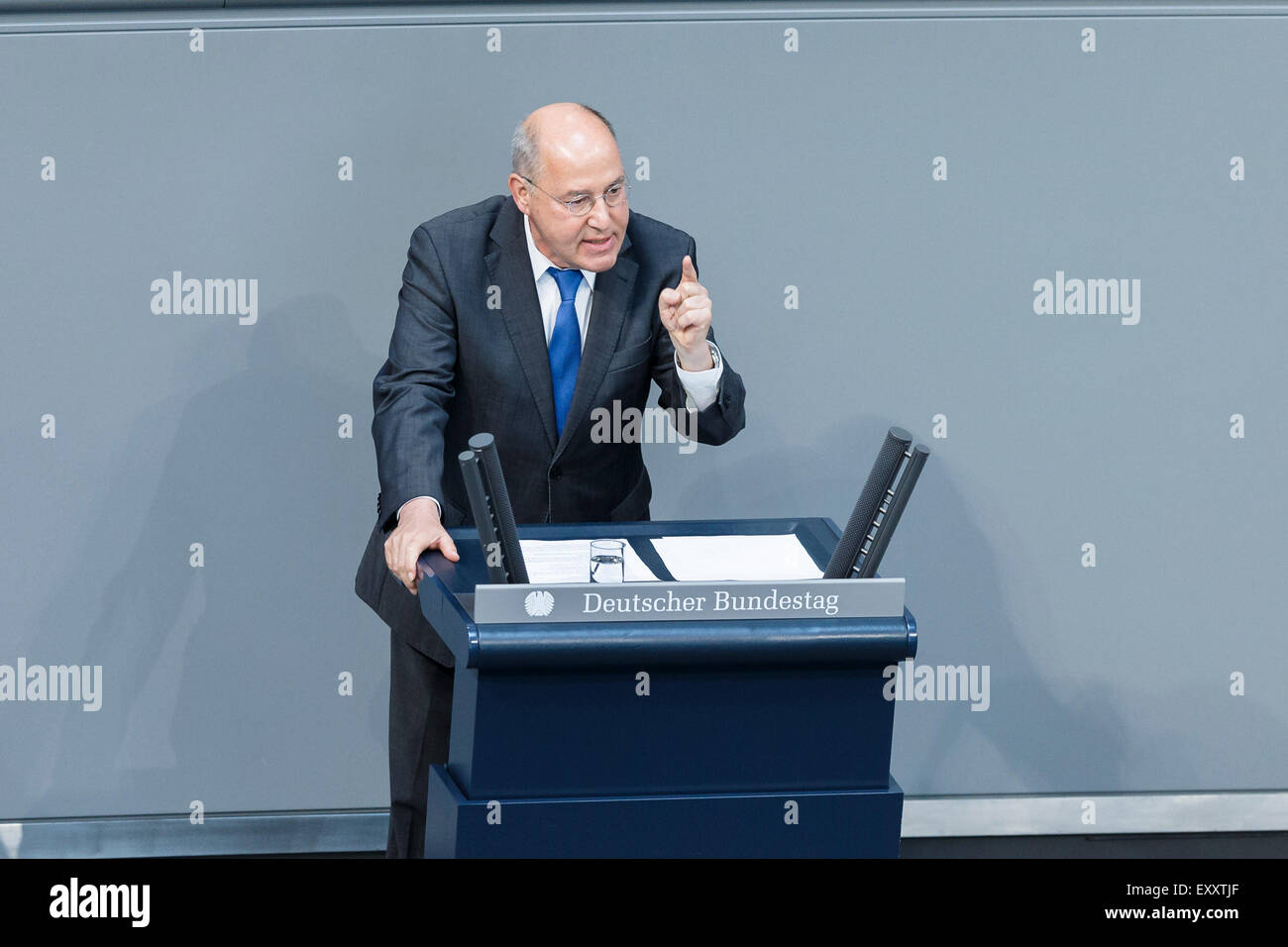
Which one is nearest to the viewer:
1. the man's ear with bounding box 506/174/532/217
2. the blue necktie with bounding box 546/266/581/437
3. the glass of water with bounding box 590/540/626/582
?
the glass of water with bounding box 590/540/626/582

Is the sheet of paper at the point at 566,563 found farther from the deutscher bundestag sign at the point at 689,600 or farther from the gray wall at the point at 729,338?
the gray wall at the point at 729,338

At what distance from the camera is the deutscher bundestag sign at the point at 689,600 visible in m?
2.30

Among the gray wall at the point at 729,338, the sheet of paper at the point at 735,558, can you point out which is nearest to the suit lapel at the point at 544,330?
the sheet of paper at the point at 735,558

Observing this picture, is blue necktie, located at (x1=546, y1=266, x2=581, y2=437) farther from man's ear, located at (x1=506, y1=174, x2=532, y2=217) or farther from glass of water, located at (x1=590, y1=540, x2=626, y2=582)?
glass of water, located at (x1=590, y1=540, x2=626, y2=582)

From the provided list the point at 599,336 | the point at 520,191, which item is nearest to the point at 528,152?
the point at 520,191

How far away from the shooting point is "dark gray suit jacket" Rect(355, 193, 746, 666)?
3.16 m

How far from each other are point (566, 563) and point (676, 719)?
0.32 metres

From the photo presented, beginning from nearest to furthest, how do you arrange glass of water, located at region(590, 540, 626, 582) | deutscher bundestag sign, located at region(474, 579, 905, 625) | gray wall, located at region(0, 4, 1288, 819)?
deutscher bundestag sign, located at region(474, 579, 905, 625), glass of water, located at region(590, 540, 626, 582), gray wall, located at region(0, 4, 1288, 819)

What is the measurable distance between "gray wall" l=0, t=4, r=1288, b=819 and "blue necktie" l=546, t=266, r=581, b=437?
2.82 ft

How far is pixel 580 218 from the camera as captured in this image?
3.03m

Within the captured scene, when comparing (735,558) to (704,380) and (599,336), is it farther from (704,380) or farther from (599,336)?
(599,336)

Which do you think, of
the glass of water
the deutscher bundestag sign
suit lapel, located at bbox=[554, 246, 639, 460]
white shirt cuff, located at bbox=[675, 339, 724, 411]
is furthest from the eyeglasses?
the deutscher bundestag sign

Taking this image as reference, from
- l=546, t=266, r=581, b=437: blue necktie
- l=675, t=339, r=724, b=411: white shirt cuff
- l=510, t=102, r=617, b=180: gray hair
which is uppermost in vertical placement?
l=510, t=102, r=617, b=180: gray hair

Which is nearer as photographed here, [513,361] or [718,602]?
[718,602]
